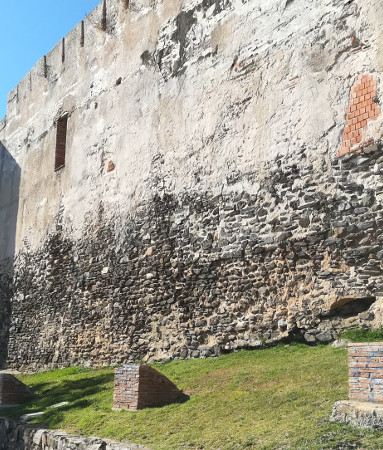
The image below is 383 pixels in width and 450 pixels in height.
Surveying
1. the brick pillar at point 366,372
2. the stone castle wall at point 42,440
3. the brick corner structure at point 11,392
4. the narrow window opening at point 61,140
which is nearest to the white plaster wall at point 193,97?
the narrow window opening at point 61,140

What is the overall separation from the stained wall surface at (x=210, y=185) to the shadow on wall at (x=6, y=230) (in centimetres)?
134

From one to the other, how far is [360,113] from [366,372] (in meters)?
3.83

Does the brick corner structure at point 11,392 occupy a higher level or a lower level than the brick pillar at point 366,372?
lower

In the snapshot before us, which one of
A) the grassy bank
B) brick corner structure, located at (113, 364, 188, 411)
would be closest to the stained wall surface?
the grassy bank

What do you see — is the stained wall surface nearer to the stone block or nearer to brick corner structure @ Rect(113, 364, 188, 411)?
brick corner structure @ Rect(113, 364, 188, 411)

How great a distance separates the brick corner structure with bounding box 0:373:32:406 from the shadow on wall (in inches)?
248

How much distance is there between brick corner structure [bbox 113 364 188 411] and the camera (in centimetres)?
571

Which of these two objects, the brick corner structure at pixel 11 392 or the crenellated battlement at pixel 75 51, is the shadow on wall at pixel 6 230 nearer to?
the crenellated battlement at pixel 75 51

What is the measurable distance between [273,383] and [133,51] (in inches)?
292

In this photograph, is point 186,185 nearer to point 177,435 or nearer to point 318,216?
point 318,216

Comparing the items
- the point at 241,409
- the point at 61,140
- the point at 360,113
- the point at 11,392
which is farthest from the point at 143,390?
the point at 61,140

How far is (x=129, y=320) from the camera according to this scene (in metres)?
9.58

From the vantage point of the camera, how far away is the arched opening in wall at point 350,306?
21.1 feet

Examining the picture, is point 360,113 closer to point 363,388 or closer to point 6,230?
point 363,388
